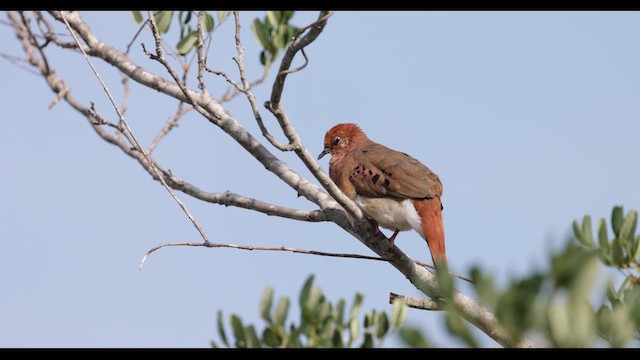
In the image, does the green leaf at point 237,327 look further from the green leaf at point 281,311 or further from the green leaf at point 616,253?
the green leaf at point 616,253

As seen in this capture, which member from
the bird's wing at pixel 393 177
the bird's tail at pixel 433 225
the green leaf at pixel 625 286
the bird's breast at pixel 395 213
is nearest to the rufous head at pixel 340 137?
the bird's wing at pixel 393 177

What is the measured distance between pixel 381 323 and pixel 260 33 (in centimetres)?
322

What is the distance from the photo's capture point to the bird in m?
5.64

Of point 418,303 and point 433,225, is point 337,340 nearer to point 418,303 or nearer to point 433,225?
point 418,303

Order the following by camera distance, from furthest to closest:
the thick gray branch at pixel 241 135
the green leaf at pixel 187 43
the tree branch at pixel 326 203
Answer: the green leaf at pixel 187 43, the thick gray branch at pixel 241 135, the tree branch at pixel 326 203

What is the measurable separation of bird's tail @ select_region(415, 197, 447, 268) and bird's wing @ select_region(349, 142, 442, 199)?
2.3 inches

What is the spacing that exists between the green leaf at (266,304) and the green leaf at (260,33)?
304 centimetres

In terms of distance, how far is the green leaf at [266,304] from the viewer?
2874mm

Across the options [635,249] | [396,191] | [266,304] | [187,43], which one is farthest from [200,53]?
[635,249]

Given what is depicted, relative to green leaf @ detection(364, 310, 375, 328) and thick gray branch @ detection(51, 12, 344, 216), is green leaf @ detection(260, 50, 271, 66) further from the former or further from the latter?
green leaf @ detection(364, 310, 375, 328)

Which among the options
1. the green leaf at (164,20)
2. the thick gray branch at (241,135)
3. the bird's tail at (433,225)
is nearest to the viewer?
the thick gray branch at (241,135)

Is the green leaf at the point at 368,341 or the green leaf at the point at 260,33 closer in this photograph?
the green leaf at the point at 368,341

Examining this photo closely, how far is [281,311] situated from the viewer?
2859 mm
